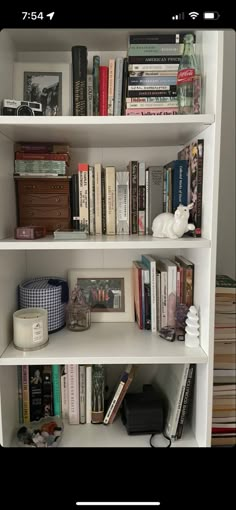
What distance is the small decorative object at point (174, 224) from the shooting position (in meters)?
0.93

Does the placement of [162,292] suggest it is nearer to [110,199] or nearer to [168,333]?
[168,333]

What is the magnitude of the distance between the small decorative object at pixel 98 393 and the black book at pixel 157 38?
1014 mm

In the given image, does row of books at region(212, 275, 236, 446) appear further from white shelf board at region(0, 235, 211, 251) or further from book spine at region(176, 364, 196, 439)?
white shelf board at region(0, 235, 211, 251)

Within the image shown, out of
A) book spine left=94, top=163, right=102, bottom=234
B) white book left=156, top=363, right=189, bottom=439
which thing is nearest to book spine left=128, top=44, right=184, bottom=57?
book spine left=94, top=163, right=102, bottom=234

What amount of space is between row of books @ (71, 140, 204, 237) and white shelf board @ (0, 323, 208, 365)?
328 mm

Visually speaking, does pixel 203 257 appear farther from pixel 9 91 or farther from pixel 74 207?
pixel 9 91

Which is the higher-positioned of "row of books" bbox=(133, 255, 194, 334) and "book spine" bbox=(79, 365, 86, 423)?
"row of books" bbox=(133, 255, 194, 334)

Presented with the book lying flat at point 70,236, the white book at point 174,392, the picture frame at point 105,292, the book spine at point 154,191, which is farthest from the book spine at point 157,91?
the white book at point 174,392

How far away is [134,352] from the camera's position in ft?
3.04

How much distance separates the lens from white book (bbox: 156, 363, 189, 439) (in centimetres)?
102

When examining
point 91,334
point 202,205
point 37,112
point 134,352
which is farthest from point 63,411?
point 37,112

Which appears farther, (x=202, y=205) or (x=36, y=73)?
(x=36, y=73)

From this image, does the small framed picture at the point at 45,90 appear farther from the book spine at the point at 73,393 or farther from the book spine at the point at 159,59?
the book spine at the point at 73,393

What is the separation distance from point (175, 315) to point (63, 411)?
507 millimetres
